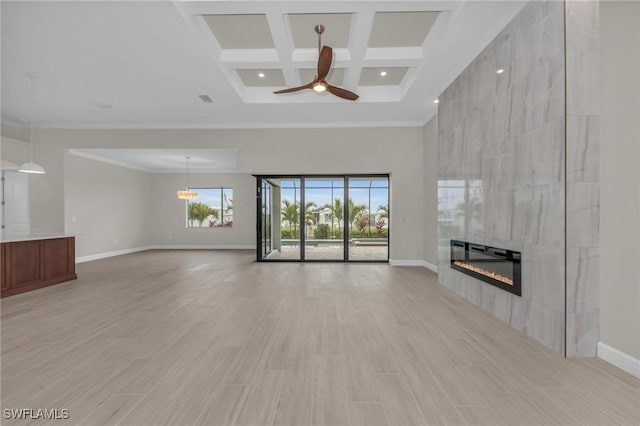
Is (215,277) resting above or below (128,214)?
below

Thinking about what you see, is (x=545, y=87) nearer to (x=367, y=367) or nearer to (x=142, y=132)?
(x=367, y=367)

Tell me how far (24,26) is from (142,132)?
3.58 m

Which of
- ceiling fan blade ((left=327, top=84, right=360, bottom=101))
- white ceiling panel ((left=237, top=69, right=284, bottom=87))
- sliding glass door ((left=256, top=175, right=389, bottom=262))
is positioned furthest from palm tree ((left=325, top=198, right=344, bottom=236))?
ceiling fan blade ((left=327, top=84, right=360, bottom=101))

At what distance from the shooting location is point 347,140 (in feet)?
21.8

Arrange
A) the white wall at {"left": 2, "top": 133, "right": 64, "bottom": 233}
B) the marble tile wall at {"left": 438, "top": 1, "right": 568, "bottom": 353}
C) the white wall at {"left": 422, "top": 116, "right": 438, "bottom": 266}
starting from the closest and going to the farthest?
the marble tile wall at {"left": 438, "top": 1, "right": 568, "bottom": 353}
the white wall at {"left": 422, "top": 116, "right": 438, "bottom": 266}
the white wall at {"left": 2, "top": 133, "right": 64, "bottom": 233}

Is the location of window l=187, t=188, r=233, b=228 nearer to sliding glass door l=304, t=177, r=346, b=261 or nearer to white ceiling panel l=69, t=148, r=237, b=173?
white ceiling panel l=69, t=148, r=237, b=173

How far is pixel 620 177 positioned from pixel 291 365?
2974 millimetres

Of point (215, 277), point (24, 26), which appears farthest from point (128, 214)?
point (24, 26)

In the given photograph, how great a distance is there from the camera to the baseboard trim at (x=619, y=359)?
7.00ft

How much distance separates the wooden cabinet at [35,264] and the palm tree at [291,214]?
4.33 m

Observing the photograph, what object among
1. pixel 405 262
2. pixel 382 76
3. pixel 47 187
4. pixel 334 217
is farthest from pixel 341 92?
pixel 47 187

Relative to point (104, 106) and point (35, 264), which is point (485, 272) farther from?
point (104, 106)

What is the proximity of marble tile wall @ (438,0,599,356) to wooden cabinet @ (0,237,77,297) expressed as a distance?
265 inches

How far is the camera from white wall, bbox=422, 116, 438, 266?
590 cm
